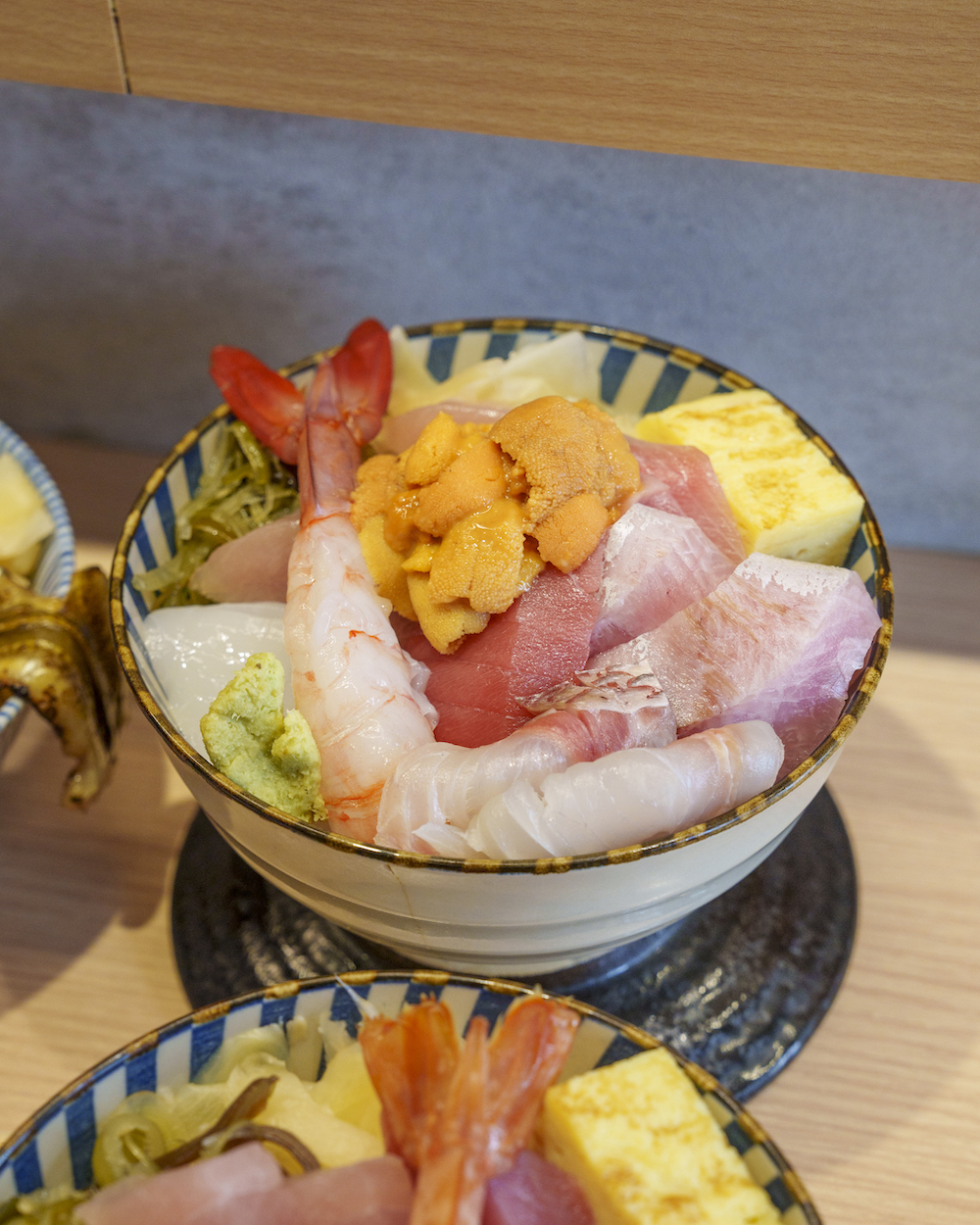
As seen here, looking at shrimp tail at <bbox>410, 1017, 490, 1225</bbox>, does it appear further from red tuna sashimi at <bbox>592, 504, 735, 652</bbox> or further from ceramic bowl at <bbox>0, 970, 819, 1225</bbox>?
red tuna sashimi at <bbox>592, 504, 735, 652</bbox>

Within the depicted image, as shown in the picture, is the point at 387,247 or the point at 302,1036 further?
the point at 387,247

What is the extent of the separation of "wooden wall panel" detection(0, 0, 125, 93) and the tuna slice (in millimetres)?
528

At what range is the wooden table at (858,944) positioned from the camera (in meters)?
0.76

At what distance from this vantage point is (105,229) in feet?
3.67

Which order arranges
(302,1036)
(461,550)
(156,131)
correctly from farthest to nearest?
(156,131) < (461,550) < (302,1036)

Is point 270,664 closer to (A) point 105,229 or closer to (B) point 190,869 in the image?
(B) point 190,869

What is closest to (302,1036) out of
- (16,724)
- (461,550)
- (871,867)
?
(461,550)

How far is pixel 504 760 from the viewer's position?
634mm

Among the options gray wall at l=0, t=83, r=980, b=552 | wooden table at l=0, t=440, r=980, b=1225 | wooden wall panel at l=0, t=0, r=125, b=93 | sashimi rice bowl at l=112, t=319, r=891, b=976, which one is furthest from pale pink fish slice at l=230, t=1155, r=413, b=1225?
→ gray wall at l=0, t=83, r=980, b=552

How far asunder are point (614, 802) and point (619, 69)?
44 centimetres

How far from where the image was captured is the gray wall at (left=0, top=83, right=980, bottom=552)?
1024mm

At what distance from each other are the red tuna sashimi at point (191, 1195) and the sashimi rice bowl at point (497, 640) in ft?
0.52

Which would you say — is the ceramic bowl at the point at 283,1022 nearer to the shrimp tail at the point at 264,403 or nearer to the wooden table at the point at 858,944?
the wooden table at the point at 858,944

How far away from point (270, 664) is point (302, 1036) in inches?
8.2
